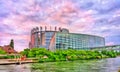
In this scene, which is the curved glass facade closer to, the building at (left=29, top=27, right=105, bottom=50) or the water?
the building at (left=29, top=27, right=105, bottom=50)

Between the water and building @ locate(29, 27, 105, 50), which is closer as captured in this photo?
the water

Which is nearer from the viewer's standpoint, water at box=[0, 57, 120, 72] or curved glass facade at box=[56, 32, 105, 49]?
water at box=[0, 57, 120, 72]

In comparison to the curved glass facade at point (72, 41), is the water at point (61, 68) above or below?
below

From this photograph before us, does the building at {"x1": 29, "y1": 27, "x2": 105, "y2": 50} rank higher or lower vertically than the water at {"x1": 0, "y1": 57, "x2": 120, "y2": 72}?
higher

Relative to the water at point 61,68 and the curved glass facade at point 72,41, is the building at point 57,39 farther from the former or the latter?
the water at point 61,68

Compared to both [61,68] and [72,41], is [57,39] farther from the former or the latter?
[61,68]

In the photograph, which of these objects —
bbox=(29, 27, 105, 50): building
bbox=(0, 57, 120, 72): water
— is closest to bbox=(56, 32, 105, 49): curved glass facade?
bbox=(29, 27, 105, 50): building

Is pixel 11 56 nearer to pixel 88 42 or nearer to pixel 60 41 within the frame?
pixel 60 41

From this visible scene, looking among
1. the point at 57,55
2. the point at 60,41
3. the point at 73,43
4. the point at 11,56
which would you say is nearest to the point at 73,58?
the point at 57,55

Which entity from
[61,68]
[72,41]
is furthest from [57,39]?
[61,68]

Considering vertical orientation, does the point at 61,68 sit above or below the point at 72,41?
below

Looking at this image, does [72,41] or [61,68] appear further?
[72,41]

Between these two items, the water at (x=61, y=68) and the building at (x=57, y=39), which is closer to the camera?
the water at (x=61, y=68)

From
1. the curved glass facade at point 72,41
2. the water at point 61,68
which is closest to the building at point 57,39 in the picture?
the curved glass facade at point 72,41
